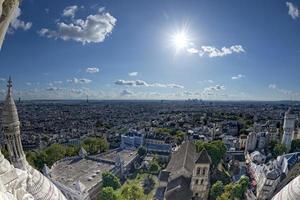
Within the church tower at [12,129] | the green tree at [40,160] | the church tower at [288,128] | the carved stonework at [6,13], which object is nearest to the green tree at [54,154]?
the green tree at [40,160]

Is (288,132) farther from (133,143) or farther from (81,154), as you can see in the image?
(81,154)

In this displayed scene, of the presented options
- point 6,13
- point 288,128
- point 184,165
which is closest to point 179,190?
point 184,165

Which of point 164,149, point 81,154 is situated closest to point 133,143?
point 164,149

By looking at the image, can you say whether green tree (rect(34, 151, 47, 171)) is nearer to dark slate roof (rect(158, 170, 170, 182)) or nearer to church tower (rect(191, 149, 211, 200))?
dark slate roof (rect(158, 170, 170, 182))

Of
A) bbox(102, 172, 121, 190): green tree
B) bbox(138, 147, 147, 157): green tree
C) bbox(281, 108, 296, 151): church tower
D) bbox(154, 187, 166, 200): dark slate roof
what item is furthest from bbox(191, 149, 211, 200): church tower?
bbox(281, 108, 296, 151): church tower

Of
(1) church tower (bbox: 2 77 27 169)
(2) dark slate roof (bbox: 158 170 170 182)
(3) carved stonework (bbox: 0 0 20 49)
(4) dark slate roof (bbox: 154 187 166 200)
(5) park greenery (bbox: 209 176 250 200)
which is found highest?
(3) carved stonework (bbox: 0 0 20 49)

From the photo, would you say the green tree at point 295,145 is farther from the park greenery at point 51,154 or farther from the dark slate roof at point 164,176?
the park greenery at point 51,154

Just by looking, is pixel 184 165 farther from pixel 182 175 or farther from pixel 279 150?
pixel 279 150
